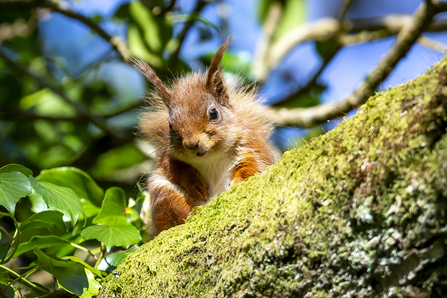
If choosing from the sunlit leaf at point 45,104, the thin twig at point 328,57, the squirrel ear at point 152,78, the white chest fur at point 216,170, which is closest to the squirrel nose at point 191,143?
the white chest fur at point 216,170

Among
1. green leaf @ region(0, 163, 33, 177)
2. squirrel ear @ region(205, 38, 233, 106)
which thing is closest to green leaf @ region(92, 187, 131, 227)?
green leaf @ region(0, 163, 33, 177)

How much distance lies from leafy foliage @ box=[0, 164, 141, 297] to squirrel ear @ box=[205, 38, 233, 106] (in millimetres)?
1006

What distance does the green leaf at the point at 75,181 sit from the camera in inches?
107

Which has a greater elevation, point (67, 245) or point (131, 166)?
point (67, 245)

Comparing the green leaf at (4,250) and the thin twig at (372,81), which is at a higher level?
the thin twig at (372,81)

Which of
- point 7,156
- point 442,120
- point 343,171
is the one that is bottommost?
point 7,156

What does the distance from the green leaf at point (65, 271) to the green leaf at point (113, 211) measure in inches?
25.0

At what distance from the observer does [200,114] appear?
274 cm

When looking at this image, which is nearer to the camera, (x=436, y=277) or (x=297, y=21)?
(x=436, y=277)

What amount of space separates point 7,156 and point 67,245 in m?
3.62

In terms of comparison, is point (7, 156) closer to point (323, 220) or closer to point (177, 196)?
point (177, 196)

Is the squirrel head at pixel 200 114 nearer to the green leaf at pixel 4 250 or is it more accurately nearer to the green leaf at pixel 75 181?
the green leaf at pixel 75 181

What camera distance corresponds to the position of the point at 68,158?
5.46m

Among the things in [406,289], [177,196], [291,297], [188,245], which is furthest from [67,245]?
[406,289]
